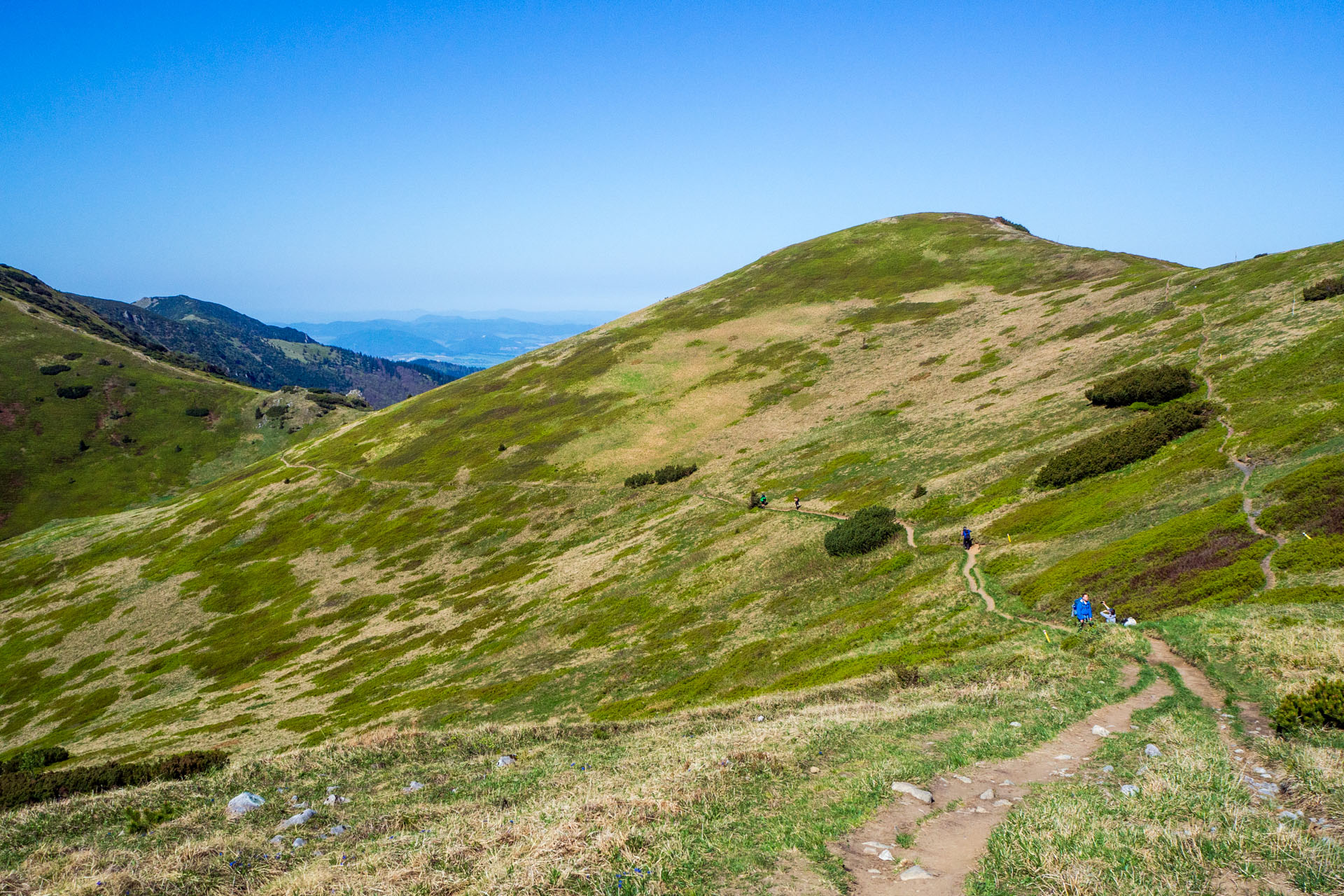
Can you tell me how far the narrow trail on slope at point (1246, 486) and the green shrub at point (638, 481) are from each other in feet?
220

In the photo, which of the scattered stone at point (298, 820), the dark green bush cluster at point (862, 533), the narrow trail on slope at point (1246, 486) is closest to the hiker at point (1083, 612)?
the narrow trail on slope at point (1246, 486)

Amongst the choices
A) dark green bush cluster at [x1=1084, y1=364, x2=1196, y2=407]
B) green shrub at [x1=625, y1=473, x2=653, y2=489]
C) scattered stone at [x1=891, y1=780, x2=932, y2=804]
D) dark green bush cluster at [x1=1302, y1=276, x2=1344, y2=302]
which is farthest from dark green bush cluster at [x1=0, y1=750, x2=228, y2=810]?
dark green bush cluster at [x1=1302, y1=276, x2=1344, y2=302]

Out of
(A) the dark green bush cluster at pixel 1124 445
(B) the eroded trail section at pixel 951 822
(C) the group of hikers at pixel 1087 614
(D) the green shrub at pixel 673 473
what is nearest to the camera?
(B) the eroded trail section at pixel 951 822

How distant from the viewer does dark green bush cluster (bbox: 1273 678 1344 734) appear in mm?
15594

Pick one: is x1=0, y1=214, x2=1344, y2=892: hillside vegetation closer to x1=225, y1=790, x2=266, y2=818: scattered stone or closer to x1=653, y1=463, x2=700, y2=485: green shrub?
x1=225, y1=790, x2=266, y2=818: scattered stone

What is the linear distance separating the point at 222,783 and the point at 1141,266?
5693 inches

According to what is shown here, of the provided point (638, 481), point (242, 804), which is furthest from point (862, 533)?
point (638, 481)

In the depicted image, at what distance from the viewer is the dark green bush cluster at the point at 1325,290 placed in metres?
61.9

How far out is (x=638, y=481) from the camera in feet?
332

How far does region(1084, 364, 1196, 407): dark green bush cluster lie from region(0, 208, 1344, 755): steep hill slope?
5.25 feet

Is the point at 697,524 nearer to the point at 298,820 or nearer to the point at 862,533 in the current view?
the point at 862,533

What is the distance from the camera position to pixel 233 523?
133 meters

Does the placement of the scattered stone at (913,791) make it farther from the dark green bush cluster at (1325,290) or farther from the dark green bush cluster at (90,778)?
the dark green bush cluster at (1325,290)

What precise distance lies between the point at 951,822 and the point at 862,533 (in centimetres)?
4352
